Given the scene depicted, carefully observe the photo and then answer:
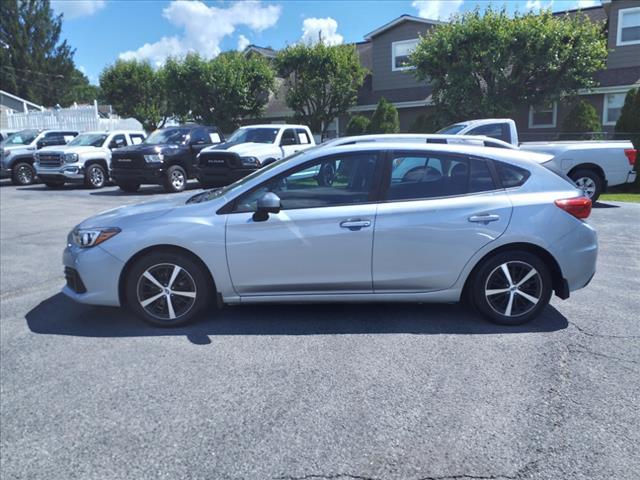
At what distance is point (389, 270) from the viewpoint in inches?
179

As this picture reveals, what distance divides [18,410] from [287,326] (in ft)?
6.96

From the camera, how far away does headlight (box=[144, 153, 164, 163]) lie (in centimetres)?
1514

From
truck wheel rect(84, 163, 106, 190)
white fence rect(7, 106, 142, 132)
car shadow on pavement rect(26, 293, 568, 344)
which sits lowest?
car shadow on pavement rect(26, 293, 568, 344)

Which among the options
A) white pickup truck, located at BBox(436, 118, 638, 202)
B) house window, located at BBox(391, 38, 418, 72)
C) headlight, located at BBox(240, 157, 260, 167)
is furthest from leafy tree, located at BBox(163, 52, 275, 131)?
white pickup truck, located at BBox(436, 118, 638, 202)

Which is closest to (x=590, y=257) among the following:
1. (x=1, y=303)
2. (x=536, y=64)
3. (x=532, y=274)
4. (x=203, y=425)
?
(x=532, y=274)

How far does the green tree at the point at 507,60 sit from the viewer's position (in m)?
18.2

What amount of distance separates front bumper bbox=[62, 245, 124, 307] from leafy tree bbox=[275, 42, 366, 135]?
66.9ft

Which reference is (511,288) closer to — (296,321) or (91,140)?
(296,321)

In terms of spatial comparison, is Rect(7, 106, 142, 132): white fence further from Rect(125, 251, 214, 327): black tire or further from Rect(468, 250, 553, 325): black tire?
Rect(468, 250, 553, 325): black tire

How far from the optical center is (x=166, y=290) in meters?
4.61

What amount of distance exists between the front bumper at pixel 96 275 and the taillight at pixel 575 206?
12.6 ft

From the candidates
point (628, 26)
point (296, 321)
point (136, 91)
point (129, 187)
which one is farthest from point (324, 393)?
point (136, 91)

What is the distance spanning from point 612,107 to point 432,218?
2061cm

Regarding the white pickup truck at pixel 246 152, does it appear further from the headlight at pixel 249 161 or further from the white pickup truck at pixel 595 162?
the white pickup truck at pixel 595 162
